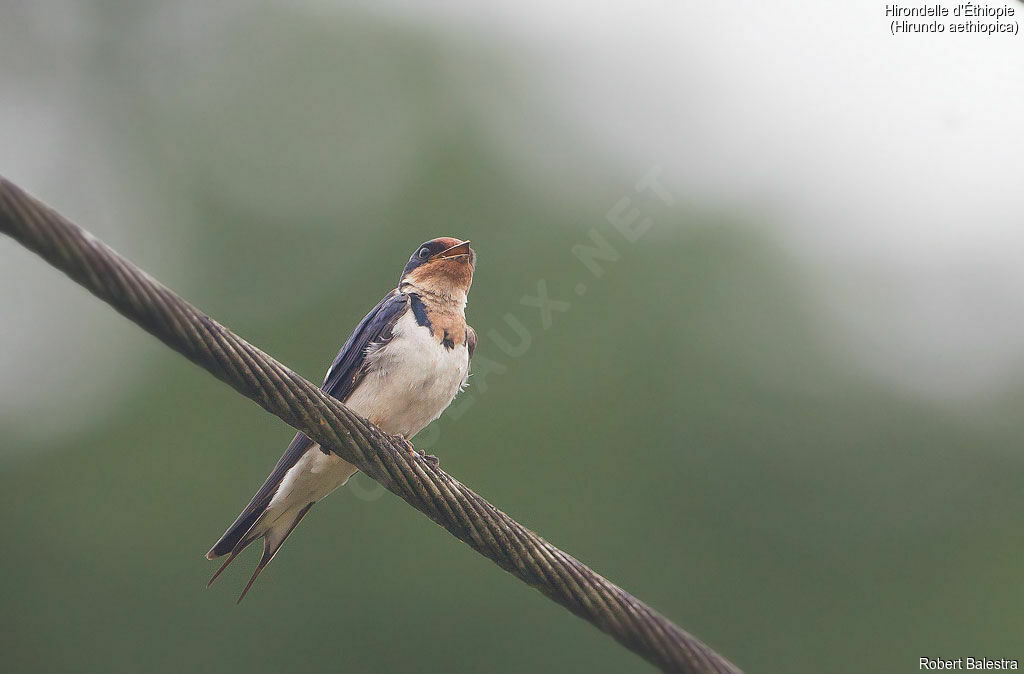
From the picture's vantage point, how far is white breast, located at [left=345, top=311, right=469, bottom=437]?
4160mm

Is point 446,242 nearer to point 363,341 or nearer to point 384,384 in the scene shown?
point 363,341

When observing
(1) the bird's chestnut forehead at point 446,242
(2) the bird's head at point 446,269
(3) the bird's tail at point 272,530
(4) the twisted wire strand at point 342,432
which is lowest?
(3) the bird's tail at point 272,530

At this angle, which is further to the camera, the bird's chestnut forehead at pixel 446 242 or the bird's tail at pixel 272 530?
the bird's chestnut forehead at pixel 446 242

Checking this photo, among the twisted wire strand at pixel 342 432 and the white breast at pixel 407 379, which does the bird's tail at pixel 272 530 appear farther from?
the twisted wire strand at pixel 342 432

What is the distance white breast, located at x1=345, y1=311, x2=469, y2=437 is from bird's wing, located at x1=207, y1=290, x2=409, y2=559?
0.20ft

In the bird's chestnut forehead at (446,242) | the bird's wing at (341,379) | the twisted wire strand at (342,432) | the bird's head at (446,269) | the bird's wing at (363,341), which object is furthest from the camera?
the bird's chestnut forehead at (446,242)

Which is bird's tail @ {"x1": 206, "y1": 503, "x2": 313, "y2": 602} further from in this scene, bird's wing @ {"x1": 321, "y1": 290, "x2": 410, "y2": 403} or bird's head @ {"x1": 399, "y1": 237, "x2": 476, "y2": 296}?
bird's head @ {"x1": 399, "y1": 237, "x2": 476, "y2": 296}

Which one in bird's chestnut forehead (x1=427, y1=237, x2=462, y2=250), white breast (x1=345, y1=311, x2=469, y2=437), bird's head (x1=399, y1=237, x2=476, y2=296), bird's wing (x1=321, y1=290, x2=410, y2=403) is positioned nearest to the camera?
white breast (x1=345, y1=311, x2=469, y2=437)

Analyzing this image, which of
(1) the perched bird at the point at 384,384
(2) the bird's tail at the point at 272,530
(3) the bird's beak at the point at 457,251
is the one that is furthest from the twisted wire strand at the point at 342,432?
(3) the bird's beak at the point at 457,251

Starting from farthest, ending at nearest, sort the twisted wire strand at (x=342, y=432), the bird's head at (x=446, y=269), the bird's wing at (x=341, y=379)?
the bird's head at (x=446, y=269) < the bird's wing at (x=341, y=379) < the twisted wire strand at (x=342, y=432)

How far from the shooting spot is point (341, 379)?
14.4ft

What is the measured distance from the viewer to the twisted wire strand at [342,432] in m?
2.12

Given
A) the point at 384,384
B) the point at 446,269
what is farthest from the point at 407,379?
the point at 446,269

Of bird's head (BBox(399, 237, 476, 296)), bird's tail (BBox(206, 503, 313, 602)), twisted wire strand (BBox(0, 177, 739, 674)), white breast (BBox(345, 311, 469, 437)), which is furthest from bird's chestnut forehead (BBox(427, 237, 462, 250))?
twisted wire strand (BBox(0, 177, 739, 674))
